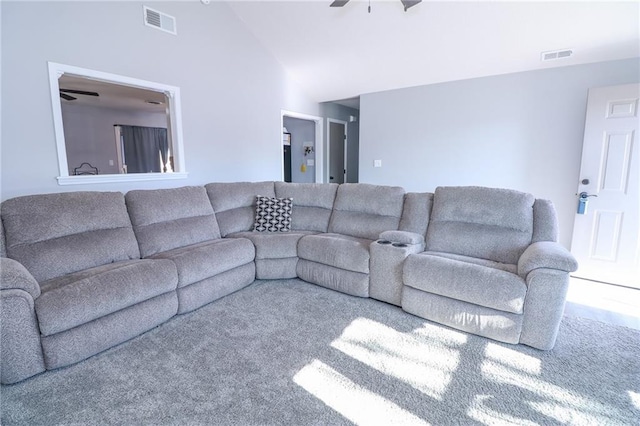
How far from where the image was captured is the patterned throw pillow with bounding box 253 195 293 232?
3.56 metres

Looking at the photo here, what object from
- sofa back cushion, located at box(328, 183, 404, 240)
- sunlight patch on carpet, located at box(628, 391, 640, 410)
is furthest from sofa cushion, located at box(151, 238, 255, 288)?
sunlight patch on carpet, located at box(628, 391, 640, 410)

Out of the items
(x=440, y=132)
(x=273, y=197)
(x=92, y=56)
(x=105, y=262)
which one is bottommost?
(x=105, y=262)

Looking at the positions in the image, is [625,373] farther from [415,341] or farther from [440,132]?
[440,132]

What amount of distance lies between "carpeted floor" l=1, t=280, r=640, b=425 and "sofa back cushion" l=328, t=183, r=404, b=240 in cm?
102

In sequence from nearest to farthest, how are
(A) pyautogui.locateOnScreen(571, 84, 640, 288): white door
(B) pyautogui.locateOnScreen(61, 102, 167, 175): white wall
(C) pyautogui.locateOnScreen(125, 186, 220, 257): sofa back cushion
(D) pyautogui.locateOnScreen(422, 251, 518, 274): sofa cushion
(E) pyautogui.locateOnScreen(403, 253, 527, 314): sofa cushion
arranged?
(E) pyautogui.locateOnScreen(403, 253, 527, 314): sofa cushion, (D) pyautogui.locateOnScreen(422, 251, 518, 274): sofa cushion, (C) pyautogui.locateOnScreen(125, 186, 220, 257): sofa back cushion, (A) pyautogui.locateOnScreen(571, 84, 640, 288): white door, (B) pyautogui.locateOnScreen(61, 102, 167, 175): white wall

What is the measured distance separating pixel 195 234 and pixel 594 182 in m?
4.18

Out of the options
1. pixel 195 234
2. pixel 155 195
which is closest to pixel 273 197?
pixel 195 234

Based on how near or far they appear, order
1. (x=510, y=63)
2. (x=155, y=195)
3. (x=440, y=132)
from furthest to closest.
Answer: (x=440, y=132) < (x=510, y=63) < (x=155, y=195)

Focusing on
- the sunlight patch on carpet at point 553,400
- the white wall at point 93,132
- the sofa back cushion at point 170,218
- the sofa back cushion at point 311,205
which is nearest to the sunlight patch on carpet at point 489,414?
the sunlight patch on carpet at point 553,400

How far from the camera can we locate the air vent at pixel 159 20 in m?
3.36

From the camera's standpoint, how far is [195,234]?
3088 mm

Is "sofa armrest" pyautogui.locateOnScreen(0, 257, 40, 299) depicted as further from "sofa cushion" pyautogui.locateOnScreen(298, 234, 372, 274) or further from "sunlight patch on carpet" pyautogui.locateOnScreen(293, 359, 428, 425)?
"sofa cushion" pyautogui.locateOnScreen(298, 234, 372, 274)

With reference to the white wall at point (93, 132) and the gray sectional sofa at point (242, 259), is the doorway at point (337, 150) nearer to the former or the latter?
the gray sectional sofa at point (242, 259)

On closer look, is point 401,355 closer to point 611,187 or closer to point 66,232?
point 66,232
